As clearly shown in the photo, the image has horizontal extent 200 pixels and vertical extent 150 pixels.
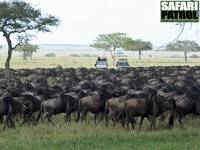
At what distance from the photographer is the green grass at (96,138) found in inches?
482

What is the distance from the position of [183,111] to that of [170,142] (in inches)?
154

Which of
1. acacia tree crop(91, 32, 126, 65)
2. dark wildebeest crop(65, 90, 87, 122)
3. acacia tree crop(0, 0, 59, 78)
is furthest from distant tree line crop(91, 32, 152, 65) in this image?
dark wildebeest crop(65, 90, 87, 122)

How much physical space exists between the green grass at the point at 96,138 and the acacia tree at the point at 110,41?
10899 cm

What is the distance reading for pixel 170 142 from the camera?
12820 mm

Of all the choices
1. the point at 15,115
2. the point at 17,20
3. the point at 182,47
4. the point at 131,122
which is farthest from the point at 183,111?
the point at 182,47

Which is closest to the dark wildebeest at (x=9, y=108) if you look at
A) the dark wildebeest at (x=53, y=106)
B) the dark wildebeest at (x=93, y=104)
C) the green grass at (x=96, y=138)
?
the green grass at (x=96, y=138)

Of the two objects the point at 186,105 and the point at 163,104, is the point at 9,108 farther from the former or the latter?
the point at 186,105

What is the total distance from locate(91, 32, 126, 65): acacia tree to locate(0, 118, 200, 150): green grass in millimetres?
108988

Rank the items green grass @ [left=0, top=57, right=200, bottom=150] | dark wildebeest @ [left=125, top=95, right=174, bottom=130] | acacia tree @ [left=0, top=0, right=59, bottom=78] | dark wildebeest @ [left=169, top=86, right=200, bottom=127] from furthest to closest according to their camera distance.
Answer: acacia tree @ [left=0, top=0, right=59, bottom=78] → dark wildebeest @ [left=169, top=86, right=200, bottom=127] → dark wildebeest @ [left=125, top=95, right=174, bottom=130] → green grass @ [left=0, top=57, right=200, bottom=150]

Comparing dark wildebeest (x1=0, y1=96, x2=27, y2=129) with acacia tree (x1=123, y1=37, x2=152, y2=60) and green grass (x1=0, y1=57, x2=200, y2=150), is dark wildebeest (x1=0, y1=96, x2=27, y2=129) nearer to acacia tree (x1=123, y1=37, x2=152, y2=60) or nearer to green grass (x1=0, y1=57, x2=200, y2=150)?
green grass (x1=0, y1=57, x2=200, y2=150)

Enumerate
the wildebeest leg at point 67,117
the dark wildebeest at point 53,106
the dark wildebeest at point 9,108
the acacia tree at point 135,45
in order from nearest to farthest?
the dark wildebeest at point 9,108 → the dark wildebeest at point 53,106 → the wildebeest leg at point 67,117 → the acacia tree at point 135,45

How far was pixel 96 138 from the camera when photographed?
13.4 m

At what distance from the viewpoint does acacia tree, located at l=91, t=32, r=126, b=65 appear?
12627cm

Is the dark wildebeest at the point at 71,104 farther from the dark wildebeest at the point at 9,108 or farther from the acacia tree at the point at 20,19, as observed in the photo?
the acacia tree at the point at 20,19
